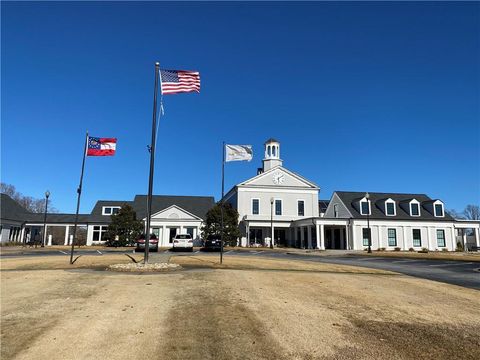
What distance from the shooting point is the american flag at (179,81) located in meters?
18.6

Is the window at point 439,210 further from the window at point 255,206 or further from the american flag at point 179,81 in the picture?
the american flag at point 179,81

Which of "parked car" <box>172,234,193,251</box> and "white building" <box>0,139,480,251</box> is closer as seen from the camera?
"parked car" <box>172,234,193,251</box>

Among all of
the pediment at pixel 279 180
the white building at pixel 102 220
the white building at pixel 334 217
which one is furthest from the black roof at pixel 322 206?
the white building at pixel 102 220

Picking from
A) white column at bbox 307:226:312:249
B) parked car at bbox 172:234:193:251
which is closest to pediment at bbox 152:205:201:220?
white column at bbox 307:226:312:249

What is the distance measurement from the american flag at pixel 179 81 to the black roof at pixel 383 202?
116ft

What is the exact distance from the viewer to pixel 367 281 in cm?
1437

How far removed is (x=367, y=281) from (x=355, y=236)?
3419 cm

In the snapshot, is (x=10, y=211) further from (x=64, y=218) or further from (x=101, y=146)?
(x=101, y=146)

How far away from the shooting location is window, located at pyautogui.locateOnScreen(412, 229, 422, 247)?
49.2 meters

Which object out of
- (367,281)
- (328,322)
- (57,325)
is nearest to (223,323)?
(328,322)

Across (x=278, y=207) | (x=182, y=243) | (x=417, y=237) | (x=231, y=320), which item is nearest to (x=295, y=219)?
(x=278, y=207)

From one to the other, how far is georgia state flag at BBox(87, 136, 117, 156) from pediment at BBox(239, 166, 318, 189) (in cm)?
3353

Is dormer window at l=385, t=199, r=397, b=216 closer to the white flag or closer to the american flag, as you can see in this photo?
the white flag

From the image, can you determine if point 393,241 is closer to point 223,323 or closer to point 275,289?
point 275,289
